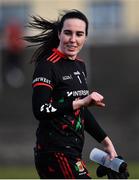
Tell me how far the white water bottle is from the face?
0.88 metres

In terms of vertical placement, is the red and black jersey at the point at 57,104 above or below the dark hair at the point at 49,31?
below

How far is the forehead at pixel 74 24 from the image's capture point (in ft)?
23.1

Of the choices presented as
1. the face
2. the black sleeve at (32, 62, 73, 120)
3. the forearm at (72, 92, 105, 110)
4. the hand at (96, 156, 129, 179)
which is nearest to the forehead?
the face

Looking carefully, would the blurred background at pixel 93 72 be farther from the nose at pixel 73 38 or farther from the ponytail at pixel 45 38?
the nose at pixel 73 38

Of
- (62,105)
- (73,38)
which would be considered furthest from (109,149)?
(73,38)

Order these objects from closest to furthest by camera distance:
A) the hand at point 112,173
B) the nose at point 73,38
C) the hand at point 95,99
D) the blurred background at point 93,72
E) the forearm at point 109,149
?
1. the hand at point 95,99
2. the nose at point 73,38
3. the hand at point 112,173
4. the forearm at point 109,149
5. the blurred background at point 93,72

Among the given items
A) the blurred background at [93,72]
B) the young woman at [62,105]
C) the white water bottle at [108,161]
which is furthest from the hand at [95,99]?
the blurred background at [93,72]

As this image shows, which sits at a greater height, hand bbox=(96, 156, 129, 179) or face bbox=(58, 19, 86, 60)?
face bbox=(58, 19, 86, 60)

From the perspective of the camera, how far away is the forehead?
7.05 meters

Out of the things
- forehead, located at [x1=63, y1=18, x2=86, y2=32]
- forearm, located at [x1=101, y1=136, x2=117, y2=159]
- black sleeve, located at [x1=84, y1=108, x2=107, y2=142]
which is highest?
forehead, located at [x1=63, y1=18, x2=86, y2=32]

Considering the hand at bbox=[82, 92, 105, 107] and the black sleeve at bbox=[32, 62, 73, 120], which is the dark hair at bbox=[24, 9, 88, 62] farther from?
the hand at bbox=[82, 92, 105, 107]

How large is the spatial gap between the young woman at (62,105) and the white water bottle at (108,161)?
297 millimetres

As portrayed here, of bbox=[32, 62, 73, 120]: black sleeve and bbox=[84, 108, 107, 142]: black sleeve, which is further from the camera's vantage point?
bbox=[84, 108, 107, 142]: black sleeve

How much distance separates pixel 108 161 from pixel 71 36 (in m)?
1.10
